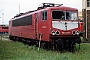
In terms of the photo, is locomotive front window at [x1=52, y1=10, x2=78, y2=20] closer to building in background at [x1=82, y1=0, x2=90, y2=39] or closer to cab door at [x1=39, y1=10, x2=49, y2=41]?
cab door at [x1=39, y1=10, x2=49, y2=41]

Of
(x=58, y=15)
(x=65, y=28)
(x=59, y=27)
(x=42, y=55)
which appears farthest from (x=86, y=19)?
(x=42, y=55)

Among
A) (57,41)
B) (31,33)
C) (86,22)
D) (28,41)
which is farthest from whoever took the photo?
(86,22)

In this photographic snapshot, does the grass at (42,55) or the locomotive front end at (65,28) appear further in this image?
the locomotive front end at (65,28)

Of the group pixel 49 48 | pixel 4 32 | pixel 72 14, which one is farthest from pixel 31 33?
pixel 4 32

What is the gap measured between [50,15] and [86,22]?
638 inches

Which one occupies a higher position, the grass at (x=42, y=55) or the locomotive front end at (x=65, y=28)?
the locomotive front end at (x=65, y=28)

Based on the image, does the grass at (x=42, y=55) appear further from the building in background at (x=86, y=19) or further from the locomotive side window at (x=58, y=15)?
the building in background at (x=86, y=19)

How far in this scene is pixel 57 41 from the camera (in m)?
18.0

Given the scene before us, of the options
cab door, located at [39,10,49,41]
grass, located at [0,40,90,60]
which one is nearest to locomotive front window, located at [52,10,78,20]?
cab door, located at [39,10,49,41]

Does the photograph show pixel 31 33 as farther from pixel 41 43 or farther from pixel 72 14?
pixel 72 14

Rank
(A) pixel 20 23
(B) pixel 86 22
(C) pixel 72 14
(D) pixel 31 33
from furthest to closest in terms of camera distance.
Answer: (B) pixel 86 22
(A) pixel 20 23
(D) pixel 31 33
(C) pixel 72 14

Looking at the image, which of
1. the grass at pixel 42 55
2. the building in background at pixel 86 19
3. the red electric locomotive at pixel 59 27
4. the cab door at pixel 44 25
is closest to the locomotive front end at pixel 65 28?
the red electric locomotive at pixel 59 27

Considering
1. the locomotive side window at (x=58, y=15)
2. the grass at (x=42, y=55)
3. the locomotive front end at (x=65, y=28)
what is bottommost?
the grass at (x=42, y=55)

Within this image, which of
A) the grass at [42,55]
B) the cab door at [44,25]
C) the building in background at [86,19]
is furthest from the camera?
the building in background at [86,19]
